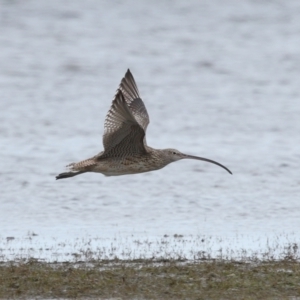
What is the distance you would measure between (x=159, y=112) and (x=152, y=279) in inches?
405

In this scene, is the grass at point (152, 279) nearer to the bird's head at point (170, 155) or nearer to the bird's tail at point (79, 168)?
the bird's tail at point (79, 168)

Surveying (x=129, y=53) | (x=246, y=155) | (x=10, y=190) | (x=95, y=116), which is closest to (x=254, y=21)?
(x=129, y=53)

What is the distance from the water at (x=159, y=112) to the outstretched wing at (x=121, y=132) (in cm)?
83

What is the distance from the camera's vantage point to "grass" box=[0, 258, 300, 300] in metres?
8.02

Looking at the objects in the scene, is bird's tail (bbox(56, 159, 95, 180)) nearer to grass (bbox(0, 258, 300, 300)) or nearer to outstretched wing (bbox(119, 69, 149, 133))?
outstretched wing (bbox(119, 69, 149, 133))

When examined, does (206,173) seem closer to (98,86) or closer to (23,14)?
(98,86)

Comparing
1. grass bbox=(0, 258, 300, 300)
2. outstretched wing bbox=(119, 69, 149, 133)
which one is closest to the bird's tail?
outstretched wing bbox=(119, 69, 149, 133)

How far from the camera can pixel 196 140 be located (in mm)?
16531

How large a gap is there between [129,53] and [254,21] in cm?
519

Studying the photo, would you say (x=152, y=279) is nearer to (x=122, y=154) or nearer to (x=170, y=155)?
(x=122, y=154)

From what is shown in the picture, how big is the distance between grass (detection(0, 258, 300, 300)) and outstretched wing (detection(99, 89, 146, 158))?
148cm

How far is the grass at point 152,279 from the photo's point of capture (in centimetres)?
802

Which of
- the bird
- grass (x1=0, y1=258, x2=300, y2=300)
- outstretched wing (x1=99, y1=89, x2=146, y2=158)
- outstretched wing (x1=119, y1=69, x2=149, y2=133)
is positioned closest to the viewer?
grass (x1=0, y1=258, x2=300, y2=300)

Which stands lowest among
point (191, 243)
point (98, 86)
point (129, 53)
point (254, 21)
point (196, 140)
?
point (191, 243)
